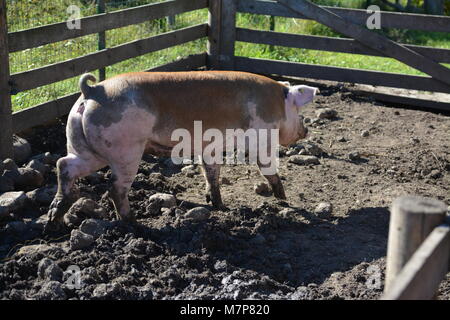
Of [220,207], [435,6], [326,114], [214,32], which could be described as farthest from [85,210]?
[435,6]

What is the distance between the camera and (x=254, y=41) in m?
9.14

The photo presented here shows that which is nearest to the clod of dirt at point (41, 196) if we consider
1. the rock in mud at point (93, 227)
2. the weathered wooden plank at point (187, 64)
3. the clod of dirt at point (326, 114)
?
the rock in mud at point (93, 227)

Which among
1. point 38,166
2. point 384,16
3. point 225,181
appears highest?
point 384,16

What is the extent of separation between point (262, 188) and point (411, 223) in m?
3.03

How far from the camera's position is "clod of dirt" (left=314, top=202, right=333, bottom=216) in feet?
17.6

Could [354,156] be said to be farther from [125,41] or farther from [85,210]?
[125,41]

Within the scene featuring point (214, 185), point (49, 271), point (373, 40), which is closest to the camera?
point (49, 271)

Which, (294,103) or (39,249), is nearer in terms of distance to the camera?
(39,249)

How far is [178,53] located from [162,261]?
17.0 ft

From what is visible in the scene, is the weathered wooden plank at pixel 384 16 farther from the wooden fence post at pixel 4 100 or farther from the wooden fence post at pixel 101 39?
the wooden fence post at pixel 4 100

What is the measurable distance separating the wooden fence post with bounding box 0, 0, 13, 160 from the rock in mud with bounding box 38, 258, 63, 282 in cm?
198

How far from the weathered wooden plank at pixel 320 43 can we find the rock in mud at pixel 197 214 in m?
4.28

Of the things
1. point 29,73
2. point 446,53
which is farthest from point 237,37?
point 29,73

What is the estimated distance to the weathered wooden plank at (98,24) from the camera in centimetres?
616
